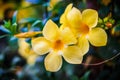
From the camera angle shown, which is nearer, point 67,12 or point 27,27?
point 67,12

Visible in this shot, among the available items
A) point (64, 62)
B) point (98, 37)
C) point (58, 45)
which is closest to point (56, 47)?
point (58, 45)

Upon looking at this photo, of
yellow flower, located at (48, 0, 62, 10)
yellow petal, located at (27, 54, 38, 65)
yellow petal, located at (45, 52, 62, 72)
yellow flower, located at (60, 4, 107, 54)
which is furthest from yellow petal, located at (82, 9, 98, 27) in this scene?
yellow petal, located at (27, 54, 38, 65)

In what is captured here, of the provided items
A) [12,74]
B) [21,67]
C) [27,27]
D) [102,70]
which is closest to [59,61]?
[27,27]

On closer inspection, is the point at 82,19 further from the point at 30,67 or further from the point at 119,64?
the point at 30,67

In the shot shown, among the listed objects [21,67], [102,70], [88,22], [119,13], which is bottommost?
[21,67]

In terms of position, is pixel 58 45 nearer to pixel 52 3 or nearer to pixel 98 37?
pixel 98 37

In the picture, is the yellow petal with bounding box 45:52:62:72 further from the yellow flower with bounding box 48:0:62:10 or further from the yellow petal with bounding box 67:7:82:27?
the yellow flower with bounding box 48:0:62:10
